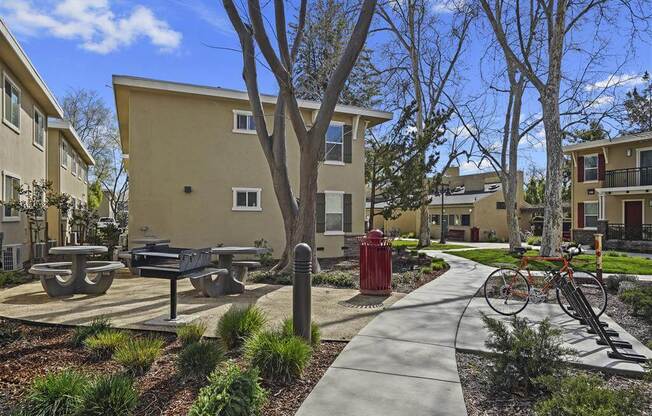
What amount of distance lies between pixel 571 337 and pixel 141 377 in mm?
4964

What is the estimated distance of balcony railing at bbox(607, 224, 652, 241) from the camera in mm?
22578

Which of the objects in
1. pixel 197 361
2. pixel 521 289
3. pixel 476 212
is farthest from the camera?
pixel 476 212

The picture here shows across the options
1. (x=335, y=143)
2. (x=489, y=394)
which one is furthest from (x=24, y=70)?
(x=489, y=394)

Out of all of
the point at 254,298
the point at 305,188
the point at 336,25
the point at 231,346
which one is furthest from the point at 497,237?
the point at 231,346

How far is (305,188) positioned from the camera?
1040cm

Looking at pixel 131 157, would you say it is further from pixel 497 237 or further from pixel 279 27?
pixel 497 237

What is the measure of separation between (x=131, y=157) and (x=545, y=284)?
1175 cm

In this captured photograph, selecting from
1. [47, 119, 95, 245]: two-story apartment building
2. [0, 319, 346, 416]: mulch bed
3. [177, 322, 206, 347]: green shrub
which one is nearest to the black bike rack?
[0, 319, 346, 416]: mulch bed

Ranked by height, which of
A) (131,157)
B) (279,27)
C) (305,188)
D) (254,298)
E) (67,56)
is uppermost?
(67,56)

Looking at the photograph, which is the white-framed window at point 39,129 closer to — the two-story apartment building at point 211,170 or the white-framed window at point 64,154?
the two-story apartment building at point 211,170

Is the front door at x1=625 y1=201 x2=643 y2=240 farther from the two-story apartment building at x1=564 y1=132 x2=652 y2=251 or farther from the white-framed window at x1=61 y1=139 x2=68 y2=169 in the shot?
the white-framed window at x1=61 y1=139 x2=68 y2=169

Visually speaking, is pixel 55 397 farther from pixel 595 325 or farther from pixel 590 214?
pixel 590 214

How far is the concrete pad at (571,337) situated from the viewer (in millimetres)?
4426

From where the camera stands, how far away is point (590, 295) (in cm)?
878
